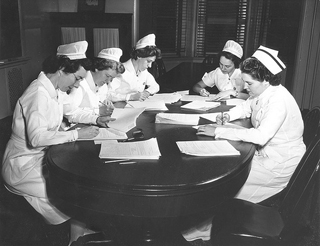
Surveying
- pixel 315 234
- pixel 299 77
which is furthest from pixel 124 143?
pixel 299 77

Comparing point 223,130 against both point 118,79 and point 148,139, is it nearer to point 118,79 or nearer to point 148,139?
point 148,139

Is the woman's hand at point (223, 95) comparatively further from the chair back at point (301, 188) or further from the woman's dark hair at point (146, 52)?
the chair back at point (301, 188)

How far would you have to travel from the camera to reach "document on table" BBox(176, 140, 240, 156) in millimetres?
1487

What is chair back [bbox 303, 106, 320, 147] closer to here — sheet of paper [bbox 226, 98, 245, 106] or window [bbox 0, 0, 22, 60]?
sheet of paper [bbox 226, 98, 245, 106]

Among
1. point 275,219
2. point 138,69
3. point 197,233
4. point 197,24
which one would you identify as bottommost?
point 197,233

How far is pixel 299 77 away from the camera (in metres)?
4.38

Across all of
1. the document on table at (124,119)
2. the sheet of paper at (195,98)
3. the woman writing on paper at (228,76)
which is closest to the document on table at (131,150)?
the document on table at (124,119)

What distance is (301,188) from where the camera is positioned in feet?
4.51

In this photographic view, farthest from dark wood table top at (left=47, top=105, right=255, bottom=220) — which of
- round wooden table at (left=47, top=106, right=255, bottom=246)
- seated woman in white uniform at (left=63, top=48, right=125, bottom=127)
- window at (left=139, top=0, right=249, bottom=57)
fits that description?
window at (left=139, top=0, right=249, bottom=57)

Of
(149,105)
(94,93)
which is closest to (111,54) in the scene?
(94,93)

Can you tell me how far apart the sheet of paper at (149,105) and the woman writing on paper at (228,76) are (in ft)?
1.75

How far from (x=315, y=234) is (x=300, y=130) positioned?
Answer: 67 cm

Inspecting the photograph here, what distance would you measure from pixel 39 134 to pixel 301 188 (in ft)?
3.84

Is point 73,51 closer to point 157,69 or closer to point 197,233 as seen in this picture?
point 197,233
